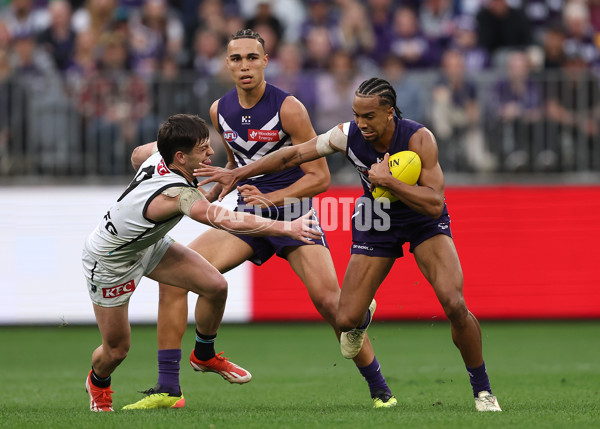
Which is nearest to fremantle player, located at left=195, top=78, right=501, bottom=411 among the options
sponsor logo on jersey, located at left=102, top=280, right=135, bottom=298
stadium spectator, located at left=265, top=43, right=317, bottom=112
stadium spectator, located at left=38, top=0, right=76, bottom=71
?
sponsor logo on jersey, located at left=102, top=280, right=135, bottom=298

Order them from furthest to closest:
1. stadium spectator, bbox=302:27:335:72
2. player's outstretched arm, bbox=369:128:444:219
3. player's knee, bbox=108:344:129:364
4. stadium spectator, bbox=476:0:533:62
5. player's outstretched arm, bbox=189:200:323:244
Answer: stadium spectator, bbox=476:0:533:62 < stadium spectator, bbox=302:27:335:72 < player's knee, bbox=108:344:129:364 < player's outstretched arm, bbox=369:128:444:219 < player's outstretched arm, bbox=189:200:323:244

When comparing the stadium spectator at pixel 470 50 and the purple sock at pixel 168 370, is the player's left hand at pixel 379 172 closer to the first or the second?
the purple sock at pixel 168 370

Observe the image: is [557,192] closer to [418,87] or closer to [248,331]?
[418,87]

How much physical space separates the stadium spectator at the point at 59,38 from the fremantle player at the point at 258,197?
7.28 m

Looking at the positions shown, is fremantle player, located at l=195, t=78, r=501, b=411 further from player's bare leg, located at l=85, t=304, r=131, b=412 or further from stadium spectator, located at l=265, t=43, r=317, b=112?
stadium spectator, located at l=265, t=43, r=317, b=112

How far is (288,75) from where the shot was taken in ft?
46.0

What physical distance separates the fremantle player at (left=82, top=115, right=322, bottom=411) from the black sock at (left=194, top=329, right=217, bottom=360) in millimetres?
76

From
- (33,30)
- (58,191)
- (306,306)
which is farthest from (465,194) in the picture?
(33,30)

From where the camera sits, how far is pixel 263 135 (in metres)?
8.57

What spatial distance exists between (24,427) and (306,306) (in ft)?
25.2

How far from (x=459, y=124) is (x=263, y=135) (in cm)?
583

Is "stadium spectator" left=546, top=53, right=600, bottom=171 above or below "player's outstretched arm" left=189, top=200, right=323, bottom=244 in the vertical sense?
above

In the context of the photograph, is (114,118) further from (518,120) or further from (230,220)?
(230,220)

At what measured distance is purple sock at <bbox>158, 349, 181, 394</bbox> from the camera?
816 cm
